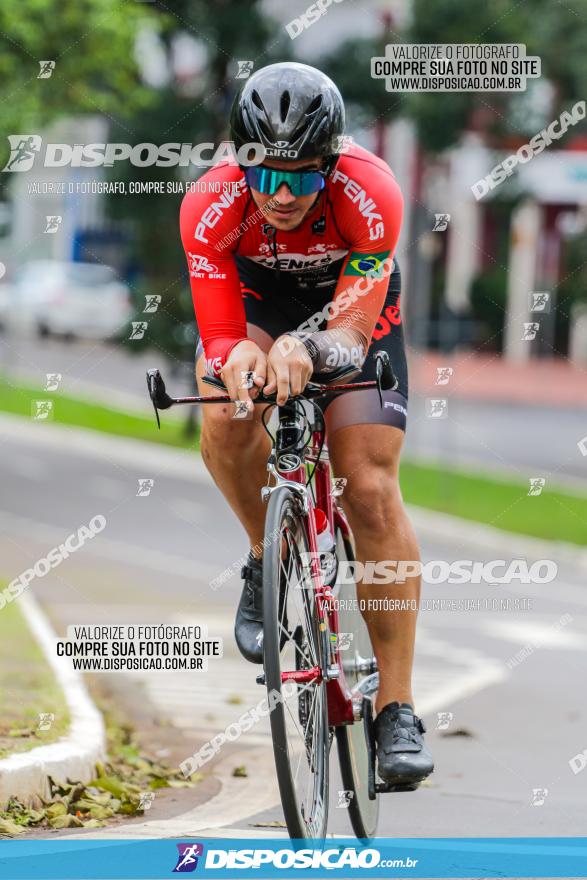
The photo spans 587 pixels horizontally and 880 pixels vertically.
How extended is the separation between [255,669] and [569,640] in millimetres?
2374

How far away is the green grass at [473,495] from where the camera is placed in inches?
701

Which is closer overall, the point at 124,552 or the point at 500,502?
the point at 124,552

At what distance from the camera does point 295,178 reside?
4.78m

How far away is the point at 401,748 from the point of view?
5180 millimetres

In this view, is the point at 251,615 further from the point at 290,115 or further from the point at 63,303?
the point at 63,303

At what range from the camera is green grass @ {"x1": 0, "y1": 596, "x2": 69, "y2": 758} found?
20.9ft

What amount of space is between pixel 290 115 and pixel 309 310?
76cm

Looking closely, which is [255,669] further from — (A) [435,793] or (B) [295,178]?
(B) [295,178]

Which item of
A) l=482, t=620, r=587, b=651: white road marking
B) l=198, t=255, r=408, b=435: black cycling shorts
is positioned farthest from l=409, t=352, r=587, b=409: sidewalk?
l=198, t=255, r=408, b=435: black cycling shorts

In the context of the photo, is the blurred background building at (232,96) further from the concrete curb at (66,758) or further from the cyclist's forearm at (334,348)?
the cyclist's forearm at (334,348)

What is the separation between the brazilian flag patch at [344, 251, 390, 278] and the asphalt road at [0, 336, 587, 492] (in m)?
15.0

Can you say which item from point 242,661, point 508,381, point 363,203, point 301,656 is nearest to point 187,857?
point 301,656

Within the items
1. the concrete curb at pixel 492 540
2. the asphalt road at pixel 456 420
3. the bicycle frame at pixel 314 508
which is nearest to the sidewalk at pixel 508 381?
the asphalt road at pixel 456 420

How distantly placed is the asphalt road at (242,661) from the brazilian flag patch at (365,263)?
68.3 inches
